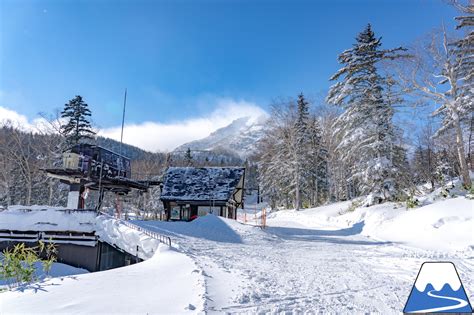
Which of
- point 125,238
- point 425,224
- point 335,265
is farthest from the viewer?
point 125,238

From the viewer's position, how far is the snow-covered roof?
87.7 ft

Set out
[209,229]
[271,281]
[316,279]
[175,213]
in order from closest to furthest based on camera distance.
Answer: [271,281], [316,279], [209,229], [175,213]

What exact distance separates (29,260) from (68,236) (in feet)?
39.8

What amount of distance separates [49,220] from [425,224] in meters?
21.0

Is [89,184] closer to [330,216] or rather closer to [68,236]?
[68,236]

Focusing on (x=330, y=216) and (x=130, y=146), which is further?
(x=130, y=146)

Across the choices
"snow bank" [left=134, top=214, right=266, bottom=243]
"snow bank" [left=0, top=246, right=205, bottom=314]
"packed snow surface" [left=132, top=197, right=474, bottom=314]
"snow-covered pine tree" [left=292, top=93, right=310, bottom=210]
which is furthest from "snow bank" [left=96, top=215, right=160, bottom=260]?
"snow-covered pine tree" [left=292, top=93, right=310, bottom=210]

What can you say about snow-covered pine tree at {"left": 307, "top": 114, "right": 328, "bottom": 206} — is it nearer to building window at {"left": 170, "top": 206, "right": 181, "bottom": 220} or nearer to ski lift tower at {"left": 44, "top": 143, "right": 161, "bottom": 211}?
building window at {"left": 170, "top": 206, "right": 181, "bottom": 220}

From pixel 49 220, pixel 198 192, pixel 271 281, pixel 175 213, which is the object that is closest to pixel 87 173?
pixel 49 220

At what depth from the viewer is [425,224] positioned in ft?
46.8

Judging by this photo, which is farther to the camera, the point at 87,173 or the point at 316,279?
the point at 87,173

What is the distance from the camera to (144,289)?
5.73 meters

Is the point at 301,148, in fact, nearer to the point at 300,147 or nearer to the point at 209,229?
the point at 300,147

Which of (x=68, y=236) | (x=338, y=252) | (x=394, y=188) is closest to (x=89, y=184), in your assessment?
(x=68, y=236)
